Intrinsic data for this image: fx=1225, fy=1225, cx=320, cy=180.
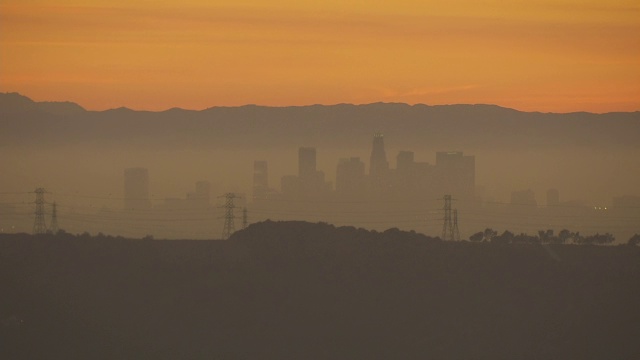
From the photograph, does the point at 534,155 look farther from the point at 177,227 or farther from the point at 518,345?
the point at 518,345

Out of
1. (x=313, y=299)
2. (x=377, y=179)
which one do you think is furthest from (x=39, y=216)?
(x=377, y=179)

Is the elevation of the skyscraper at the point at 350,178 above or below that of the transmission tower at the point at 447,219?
above

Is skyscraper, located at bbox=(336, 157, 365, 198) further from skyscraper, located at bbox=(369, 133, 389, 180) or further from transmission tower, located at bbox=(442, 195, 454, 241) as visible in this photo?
transmission tower, located at bbox=(442, 195, 454, 241)

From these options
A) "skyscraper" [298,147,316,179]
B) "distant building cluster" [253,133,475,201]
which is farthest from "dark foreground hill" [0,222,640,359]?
"skyscraper" [298,147,316,179]

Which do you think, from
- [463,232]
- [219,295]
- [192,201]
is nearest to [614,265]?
[219,295]

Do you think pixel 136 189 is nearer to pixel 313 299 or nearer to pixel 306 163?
pixel 306 163

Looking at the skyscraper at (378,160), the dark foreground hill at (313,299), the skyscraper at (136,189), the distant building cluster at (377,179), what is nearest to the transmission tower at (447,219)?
the dark foreground hill at (313,299)

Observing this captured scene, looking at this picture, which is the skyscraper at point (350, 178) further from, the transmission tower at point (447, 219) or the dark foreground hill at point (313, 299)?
the dark foreground hill at point (313, 299)
